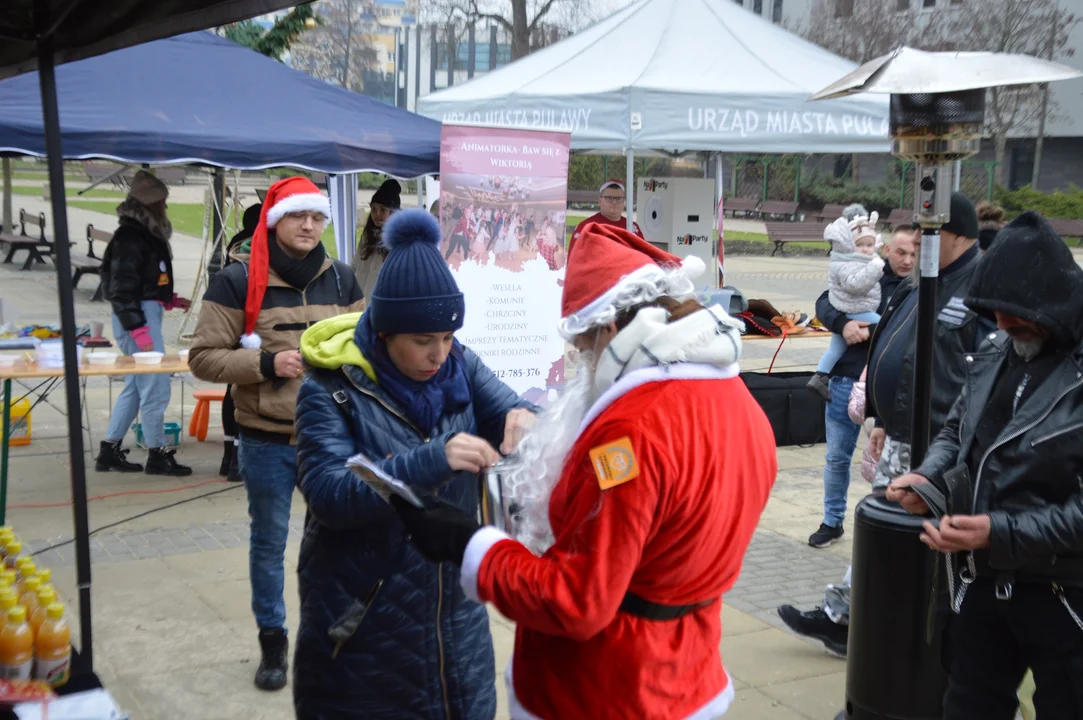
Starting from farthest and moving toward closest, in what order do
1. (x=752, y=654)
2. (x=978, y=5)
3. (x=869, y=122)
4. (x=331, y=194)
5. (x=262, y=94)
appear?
(x=978, y=5) < (x=869, y=122) < (x=331, y=194) < (x=262, y=94) < (x=752, y=654)

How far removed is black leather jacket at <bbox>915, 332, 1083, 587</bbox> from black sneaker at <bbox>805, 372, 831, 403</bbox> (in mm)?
3797

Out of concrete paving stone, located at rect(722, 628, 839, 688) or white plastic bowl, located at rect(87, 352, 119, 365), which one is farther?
white plastic bowl, located at rect(87, 352, 119, 365)

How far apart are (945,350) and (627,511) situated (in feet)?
9.33

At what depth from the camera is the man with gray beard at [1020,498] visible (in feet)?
10.0

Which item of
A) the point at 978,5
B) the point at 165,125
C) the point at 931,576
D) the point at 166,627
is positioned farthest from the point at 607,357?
the point at 978,5

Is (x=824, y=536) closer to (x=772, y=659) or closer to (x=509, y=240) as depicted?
(x=772, y=659)

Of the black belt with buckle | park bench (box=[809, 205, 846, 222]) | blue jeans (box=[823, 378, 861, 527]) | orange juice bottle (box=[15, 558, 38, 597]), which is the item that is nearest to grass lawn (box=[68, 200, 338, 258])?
park bench (box=[809, 205, 846, 222])

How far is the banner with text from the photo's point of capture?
295 inches

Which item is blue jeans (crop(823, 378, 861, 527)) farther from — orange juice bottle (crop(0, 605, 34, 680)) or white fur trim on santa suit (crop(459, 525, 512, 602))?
orange juice bottle (crop(0, 605, 34, 680))

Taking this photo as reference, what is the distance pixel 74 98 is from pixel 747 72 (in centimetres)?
600

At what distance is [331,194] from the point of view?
9.31 m

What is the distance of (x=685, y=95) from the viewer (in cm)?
980

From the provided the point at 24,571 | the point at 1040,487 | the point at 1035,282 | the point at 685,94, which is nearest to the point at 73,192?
the point at 685,94

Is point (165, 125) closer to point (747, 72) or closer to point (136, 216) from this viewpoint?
point (136, 216)
